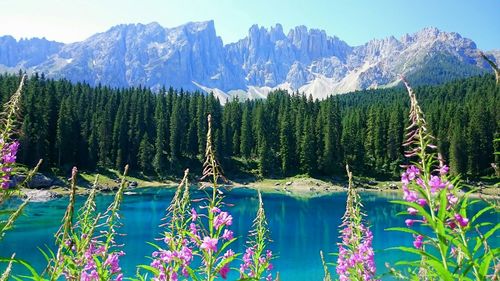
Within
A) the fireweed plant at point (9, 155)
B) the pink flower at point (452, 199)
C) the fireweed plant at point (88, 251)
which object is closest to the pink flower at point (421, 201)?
the pink flower at point (452, 199)

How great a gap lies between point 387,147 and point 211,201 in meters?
85.2

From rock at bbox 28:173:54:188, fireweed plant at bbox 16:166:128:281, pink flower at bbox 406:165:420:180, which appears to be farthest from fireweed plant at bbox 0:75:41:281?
rock at bbox 28:173:54:188

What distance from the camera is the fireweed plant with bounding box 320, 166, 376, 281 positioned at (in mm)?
4598

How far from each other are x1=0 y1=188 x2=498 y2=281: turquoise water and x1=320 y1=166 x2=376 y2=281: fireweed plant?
16697 mm

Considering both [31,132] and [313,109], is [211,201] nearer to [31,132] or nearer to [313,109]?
[31,132]

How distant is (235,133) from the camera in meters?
90.5

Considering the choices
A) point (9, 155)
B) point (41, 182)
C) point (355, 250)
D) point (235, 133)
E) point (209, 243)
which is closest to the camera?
point (209, 243)

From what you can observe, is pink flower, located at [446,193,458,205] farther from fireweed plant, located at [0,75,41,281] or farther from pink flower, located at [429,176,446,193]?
fireweed plant, located at [0,75,41,281]

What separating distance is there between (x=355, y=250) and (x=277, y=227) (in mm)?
37869

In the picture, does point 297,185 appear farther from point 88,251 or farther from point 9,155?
point 9,155

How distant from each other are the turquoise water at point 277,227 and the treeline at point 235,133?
47.6ft

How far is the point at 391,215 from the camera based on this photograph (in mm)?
51469

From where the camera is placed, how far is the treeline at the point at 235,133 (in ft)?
244

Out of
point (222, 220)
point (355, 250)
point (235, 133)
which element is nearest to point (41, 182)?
point (235, 133)
